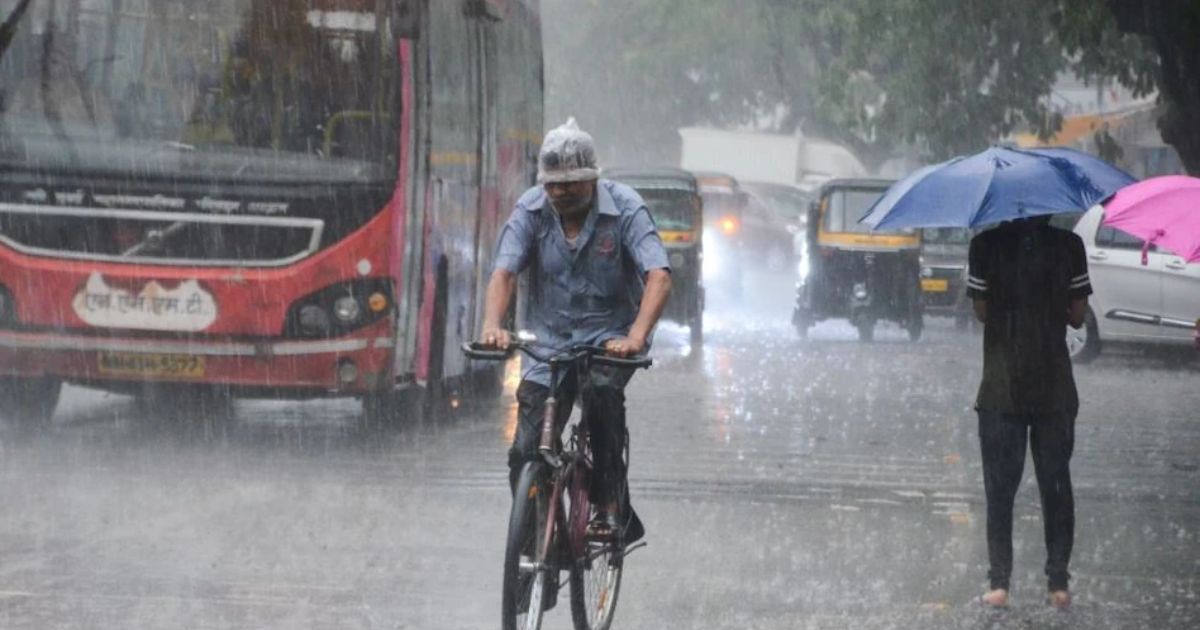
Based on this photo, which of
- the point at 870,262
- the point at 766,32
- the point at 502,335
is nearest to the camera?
the point at 502,335

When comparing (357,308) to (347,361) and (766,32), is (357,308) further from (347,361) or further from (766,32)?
(766,32)

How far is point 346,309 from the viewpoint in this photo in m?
14.1

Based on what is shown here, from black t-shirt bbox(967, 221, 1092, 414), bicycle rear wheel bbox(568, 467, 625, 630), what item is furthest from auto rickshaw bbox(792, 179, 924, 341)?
bicycle rear wheel bbox(568, 467, 625, 630)

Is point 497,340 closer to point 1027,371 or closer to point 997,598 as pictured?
point 1027,371

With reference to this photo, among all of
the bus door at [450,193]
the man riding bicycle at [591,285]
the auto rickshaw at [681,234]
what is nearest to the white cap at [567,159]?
the man riding bicycle at [591,285]

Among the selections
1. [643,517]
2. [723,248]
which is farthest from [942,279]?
[643,517]

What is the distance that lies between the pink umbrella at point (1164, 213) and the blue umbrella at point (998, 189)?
0.31ft

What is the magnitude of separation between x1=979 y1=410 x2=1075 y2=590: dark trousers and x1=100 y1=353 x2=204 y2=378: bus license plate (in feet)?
19.9

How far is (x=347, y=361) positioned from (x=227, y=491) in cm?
210

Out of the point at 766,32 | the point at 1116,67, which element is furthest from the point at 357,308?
the point at 766,32

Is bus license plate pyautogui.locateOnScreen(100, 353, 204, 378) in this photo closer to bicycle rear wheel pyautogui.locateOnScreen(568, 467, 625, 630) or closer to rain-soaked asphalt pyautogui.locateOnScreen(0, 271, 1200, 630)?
rain-soaked asphalt pyautogui.locateOnScreen(0, 271, 1200, 630)

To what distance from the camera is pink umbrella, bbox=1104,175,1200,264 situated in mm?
9242

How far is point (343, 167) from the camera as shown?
1408cm

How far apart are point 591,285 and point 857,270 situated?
2211 centimetres
